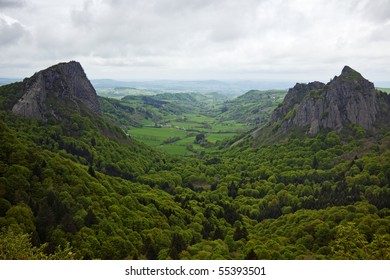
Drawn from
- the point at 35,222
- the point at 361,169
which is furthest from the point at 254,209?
the point at 35,222

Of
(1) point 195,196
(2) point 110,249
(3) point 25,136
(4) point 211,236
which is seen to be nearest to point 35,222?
(2) point 110,249

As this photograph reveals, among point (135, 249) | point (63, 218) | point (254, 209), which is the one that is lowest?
point (254, 209)

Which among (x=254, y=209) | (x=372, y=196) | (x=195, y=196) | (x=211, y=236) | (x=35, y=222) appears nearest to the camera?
(x=35, y=222)

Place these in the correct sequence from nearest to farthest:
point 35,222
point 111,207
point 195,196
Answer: point 35,222, point 111,207, point 195,196

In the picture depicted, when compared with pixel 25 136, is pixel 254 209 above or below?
below

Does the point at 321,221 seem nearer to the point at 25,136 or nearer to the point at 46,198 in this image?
the point at 46,198

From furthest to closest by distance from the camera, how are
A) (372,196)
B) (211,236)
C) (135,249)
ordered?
(372,196) < (211,236) < (135,249)

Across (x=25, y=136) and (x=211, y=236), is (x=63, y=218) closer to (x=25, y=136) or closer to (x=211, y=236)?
(x=211, y=236)

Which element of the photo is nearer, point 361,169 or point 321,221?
point 321,221

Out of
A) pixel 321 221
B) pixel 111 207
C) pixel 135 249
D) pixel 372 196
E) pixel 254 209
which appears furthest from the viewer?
pixel 254 209
